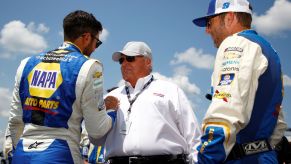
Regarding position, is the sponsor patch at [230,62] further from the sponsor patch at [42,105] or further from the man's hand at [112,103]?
the man's hand at [112,103]

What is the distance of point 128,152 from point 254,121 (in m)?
1.87

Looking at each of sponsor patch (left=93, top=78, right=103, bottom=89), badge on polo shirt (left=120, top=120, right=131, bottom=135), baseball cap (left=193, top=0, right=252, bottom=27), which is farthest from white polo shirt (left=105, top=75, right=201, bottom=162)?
baseball cap (left=193, top=0, right=252, bottom=27)

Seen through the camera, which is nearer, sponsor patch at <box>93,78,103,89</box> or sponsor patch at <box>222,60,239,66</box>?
sponsor patch at <box>222,60,239,66</box>

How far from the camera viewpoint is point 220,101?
2.42 m

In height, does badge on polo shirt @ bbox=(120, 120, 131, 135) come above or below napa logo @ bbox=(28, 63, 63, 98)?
below

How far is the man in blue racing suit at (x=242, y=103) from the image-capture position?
92.1 inches

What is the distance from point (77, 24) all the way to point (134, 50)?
1132 millimetres

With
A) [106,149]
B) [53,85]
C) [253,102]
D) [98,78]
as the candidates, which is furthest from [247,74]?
[106,149]

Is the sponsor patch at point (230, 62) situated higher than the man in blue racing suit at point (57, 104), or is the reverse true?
the sponsor patch at point (230, 62)

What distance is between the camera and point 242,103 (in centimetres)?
238

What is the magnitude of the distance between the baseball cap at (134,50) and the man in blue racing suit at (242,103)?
2.18 metres

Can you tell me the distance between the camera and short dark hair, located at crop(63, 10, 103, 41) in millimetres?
3869

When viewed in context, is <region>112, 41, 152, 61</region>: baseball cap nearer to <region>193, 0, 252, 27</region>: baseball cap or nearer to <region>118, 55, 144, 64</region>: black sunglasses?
<region>118, 55, 144, 64</region>: black sunglasses

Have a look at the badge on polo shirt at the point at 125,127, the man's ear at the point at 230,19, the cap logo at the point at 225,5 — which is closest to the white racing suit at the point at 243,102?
the man's ear at the point at 230,19
